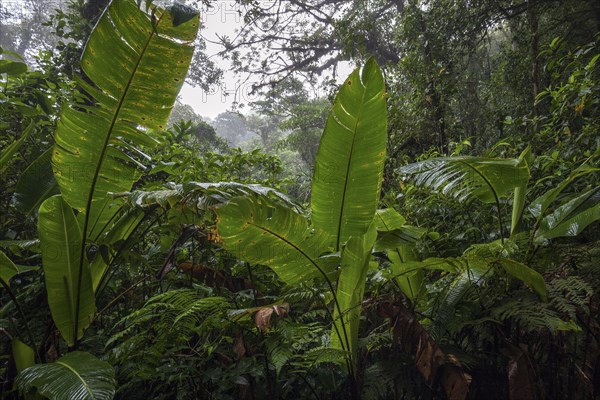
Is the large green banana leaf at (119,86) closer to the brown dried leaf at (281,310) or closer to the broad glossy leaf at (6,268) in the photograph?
the broad glossy leaf at (6,268)

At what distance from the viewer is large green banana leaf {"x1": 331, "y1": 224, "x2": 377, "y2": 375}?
1.43 metres

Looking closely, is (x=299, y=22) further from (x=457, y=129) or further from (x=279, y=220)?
(x=279, y=220)

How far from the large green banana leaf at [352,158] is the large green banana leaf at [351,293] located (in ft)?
0.49

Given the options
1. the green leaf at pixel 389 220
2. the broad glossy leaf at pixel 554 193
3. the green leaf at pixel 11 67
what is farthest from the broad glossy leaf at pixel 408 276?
the green leaf at pixel 11 67

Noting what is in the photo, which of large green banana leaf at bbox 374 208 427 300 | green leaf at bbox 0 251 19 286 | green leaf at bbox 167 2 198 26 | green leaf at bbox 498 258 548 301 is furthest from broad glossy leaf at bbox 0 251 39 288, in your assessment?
green leaf at bbox 498 258 548 301

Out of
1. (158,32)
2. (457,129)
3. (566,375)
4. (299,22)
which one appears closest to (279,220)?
(158,32)

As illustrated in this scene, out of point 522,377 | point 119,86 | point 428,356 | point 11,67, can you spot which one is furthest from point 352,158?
point 11,67

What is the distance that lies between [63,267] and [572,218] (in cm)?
221

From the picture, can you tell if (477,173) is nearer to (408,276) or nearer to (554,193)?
(554,193)

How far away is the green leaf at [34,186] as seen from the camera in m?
1.90

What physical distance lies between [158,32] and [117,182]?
796mm

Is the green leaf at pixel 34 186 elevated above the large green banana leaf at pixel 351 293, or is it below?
above

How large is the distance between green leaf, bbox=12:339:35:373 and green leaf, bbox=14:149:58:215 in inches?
28.7

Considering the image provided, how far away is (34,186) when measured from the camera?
6.41ft
